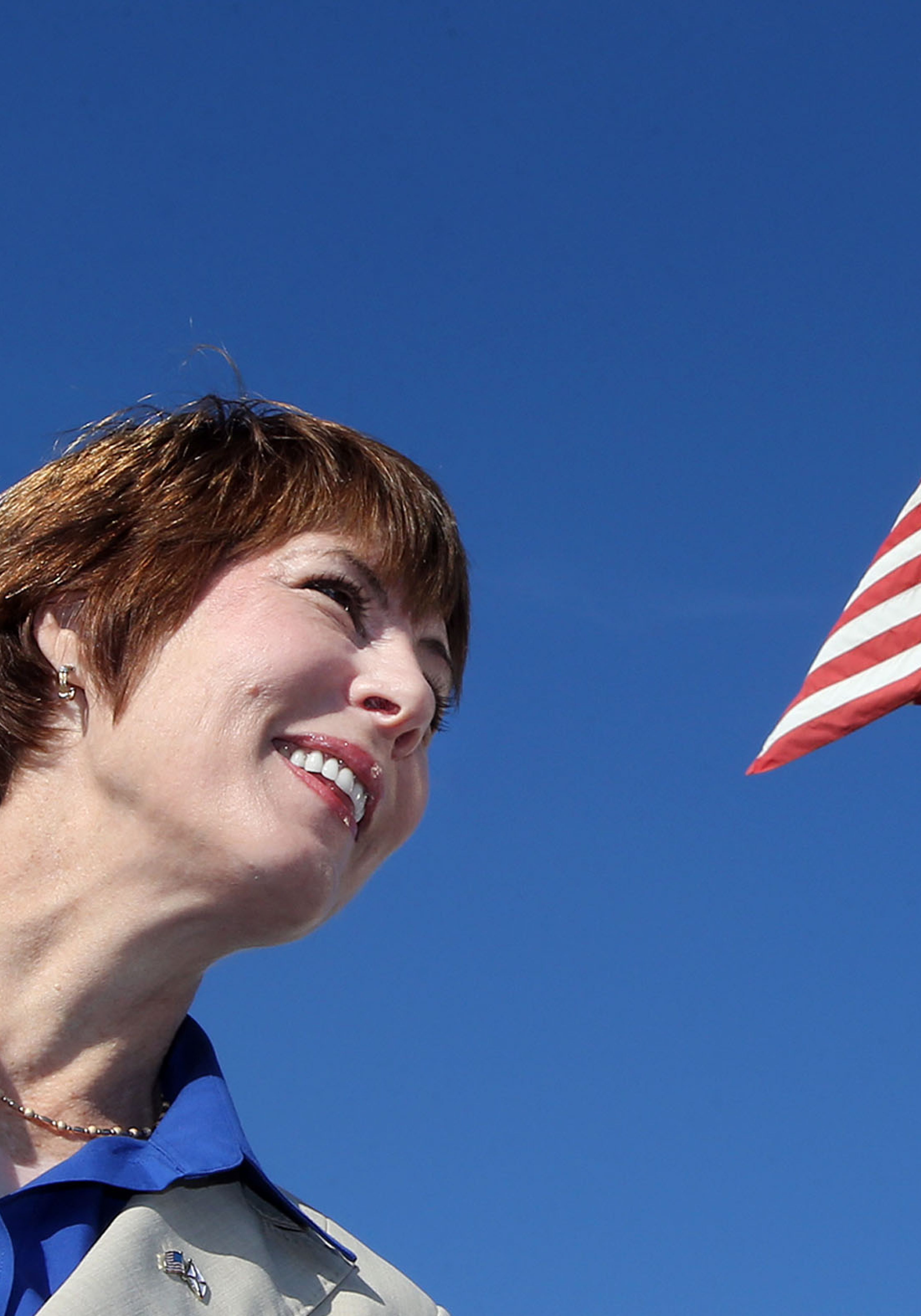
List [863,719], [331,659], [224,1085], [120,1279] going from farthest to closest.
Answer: [863,719] < [224,1085] < [331,659] < [120,1279]

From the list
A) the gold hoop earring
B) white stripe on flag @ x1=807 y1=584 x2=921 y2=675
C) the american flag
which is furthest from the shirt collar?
white stripe on flag @ x1=807 y1=584 x2=921 y2=675

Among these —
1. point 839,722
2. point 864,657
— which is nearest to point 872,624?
point 864,657

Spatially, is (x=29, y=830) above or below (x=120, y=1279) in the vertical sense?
above

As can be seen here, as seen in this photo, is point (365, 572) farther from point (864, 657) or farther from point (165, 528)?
point (864, 657)

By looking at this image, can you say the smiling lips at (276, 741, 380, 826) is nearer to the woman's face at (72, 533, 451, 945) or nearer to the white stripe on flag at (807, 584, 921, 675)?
the woman's face at (72, 533, 451, 945)

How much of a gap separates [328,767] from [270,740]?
0.15m

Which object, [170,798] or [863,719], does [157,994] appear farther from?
[863,719]

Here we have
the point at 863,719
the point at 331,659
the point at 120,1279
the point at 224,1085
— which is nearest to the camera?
the point at 120,1279

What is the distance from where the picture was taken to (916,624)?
595 cm

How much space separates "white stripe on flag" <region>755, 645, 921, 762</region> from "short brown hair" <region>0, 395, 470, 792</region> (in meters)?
2.39

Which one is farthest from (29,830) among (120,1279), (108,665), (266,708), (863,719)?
(863,719)

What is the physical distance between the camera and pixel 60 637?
355 centimetres

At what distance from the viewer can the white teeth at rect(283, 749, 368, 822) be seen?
329 centimetres

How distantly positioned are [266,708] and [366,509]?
0.68 metres
